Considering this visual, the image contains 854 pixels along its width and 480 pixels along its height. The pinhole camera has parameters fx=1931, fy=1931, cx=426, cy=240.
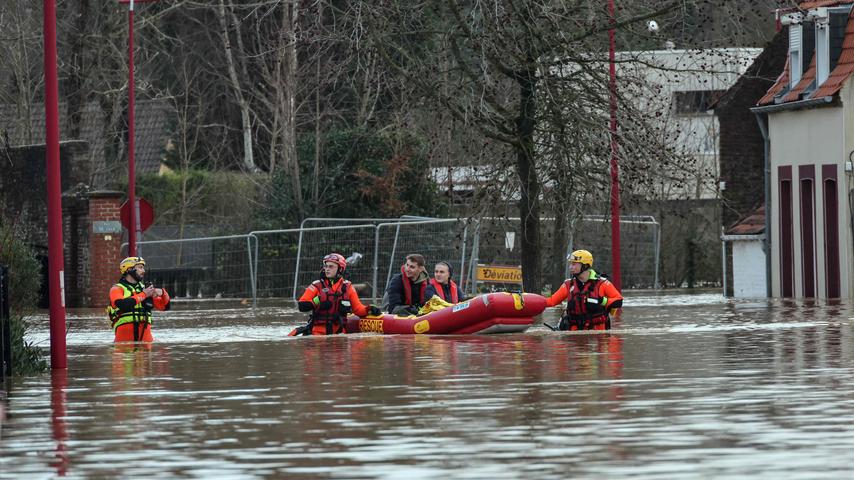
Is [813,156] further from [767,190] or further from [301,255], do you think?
[301,255]

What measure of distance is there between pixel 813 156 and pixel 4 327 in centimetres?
2680

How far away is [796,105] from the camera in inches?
1599

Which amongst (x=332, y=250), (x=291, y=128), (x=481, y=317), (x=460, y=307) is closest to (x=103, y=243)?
(x=332, y=250)

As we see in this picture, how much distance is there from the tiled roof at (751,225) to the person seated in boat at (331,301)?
816 inches

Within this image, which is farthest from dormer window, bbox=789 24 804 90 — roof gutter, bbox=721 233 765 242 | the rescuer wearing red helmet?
the rescuer wearing red helmet

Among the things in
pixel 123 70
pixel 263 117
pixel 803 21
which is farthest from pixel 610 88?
pixel 263 117

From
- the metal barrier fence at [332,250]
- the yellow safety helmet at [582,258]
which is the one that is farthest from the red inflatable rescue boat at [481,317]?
the metal barrier fence at [332,250]

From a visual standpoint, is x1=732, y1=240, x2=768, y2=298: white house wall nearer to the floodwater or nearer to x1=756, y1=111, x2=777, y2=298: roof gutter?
x1=756, y1=111, x2=777, y2=298: roof gutter

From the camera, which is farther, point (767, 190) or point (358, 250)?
point (767, 190)

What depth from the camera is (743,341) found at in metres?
21.1

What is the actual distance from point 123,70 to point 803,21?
21222 millimetres

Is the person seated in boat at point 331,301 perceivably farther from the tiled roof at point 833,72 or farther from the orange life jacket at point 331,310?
the tiled roof at point 833,72

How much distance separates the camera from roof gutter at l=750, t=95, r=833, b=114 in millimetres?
39225

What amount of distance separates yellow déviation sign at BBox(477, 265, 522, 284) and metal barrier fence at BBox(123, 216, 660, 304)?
317 millimetres
